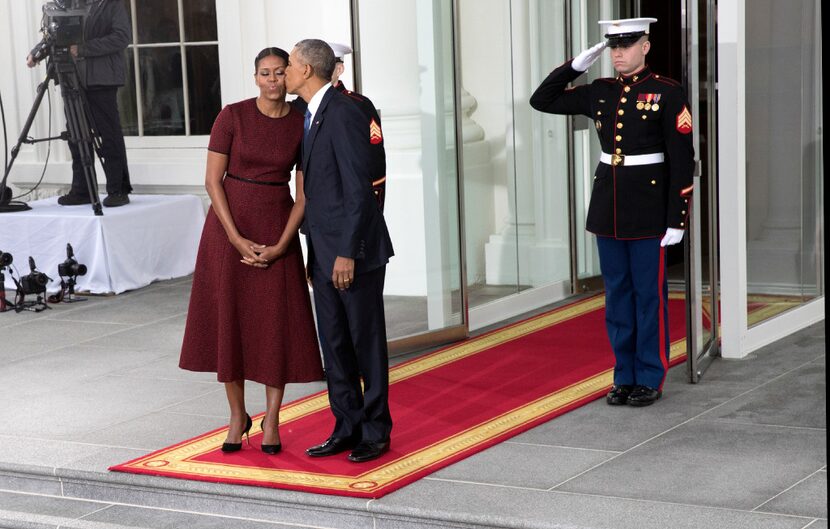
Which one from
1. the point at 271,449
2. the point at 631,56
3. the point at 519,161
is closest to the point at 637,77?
the point at 631,56

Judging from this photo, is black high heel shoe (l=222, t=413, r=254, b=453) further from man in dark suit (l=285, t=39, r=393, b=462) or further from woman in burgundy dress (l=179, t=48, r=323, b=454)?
man in dark suit (l=285, t=39, r=393, b=462)

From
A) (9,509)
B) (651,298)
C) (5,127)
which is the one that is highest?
(5,127)

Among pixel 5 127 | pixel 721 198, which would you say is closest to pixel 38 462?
pixel 721 198

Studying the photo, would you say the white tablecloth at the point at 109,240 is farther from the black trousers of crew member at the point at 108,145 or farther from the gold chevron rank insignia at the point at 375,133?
the gold chevron rank insignia at the point at 375,133

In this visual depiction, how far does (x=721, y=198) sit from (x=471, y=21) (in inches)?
60.1

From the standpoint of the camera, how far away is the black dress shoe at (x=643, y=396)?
451 cm

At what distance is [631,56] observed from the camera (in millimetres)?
4371

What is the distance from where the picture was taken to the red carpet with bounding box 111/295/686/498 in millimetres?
3854

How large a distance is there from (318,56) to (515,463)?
1329mm

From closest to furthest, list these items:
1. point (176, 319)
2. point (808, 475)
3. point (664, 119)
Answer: point (808, 475)
point (664, 119)
point (176, 319)

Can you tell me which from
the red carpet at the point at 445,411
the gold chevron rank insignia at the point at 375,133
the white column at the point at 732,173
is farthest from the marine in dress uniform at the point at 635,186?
the gold chevron rank insignia at the point at 375,133

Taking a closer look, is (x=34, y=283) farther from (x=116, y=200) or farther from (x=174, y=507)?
(x=174, y=507)

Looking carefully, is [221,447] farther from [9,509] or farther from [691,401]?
[691,401]

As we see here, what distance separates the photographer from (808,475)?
362 cm
